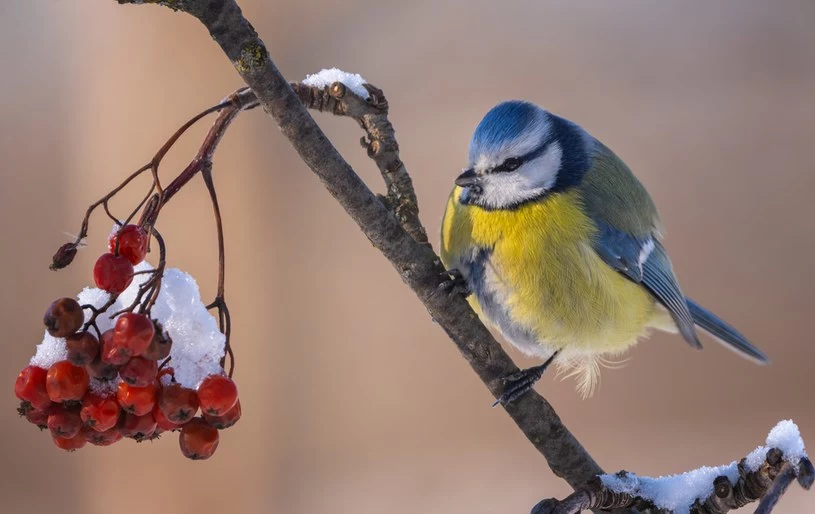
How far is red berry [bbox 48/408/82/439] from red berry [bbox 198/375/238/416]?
86mm

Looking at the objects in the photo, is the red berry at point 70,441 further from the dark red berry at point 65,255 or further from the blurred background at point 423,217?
the blurred background at point 423,217

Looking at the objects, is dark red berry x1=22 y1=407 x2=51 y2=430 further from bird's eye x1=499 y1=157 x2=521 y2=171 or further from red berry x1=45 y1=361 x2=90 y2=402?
bird's eye x1=499 y1=157 x2=521 y2=171

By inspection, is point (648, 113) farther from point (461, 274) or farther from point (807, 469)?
point (807, 469)

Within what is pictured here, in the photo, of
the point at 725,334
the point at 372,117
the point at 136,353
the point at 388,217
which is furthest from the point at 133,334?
the point at 725,334

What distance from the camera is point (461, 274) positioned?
1.00 meters

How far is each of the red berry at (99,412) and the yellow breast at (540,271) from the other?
53 cm

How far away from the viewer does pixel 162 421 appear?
1.90ft

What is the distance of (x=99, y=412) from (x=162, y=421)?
0.14 ft

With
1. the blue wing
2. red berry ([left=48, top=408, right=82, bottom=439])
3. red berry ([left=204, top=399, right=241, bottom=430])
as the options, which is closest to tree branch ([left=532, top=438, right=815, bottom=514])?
red berry ([left=204, top=399, right=241, bottom=430])

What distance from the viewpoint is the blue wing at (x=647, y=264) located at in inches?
41.5

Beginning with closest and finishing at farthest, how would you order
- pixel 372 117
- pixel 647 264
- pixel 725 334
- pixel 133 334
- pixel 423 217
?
pixel 133 334 < pixel 372 117 < pixel 647 264 < pixel 725 334 < pixel 423 217

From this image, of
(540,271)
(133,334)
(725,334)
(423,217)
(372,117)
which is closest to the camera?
(133,334)

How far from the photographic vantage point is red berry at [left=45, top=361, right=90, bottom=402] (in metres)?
0.55

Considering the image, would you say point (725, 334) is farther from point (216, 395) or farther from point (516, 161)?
point (216, 395)
